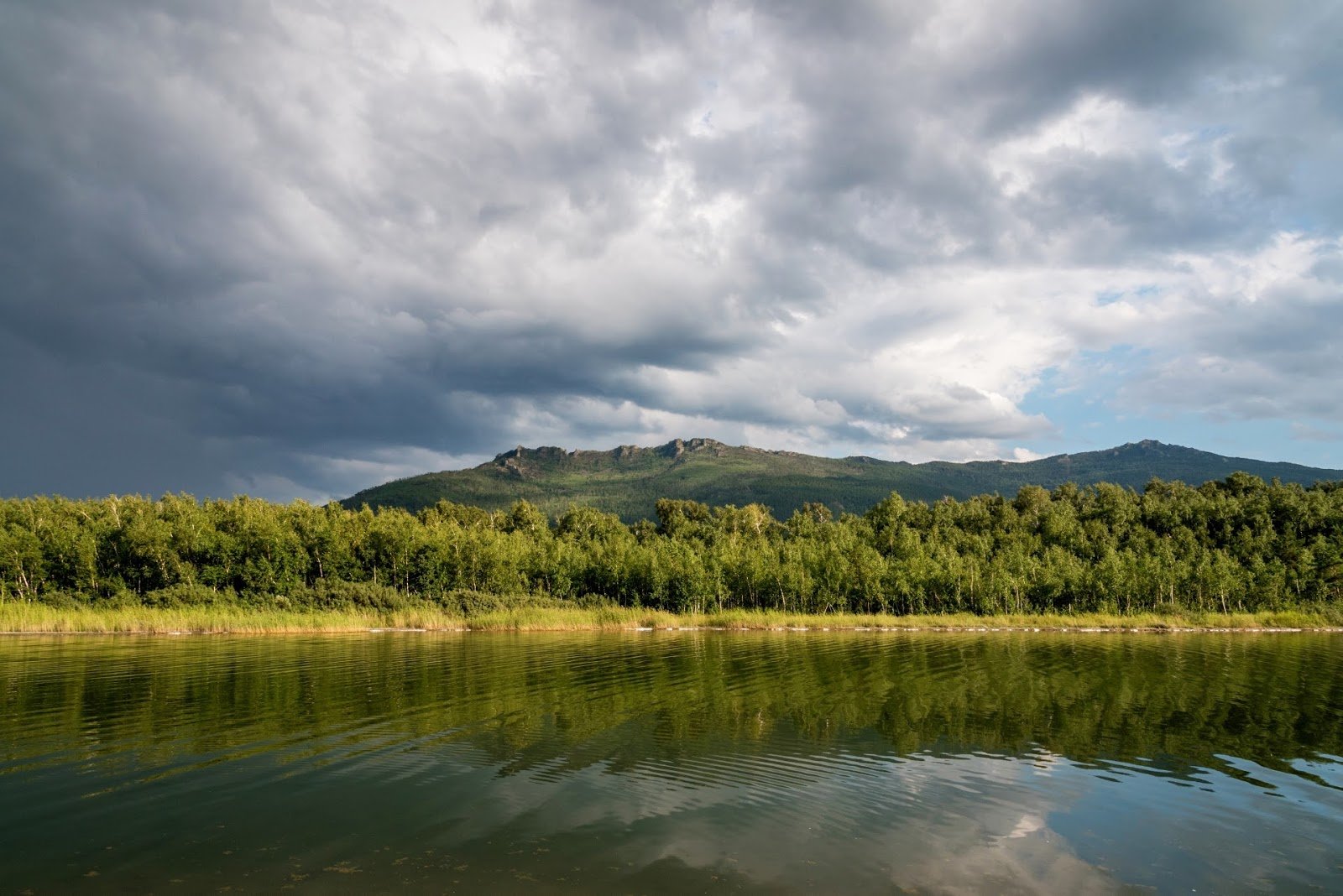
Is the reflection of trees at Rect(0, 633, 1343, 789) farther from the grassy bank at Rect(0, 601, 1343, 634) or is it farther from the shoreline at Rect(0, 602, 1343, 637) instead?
the grassy bank at Rect(0, 601, 1343, 634)

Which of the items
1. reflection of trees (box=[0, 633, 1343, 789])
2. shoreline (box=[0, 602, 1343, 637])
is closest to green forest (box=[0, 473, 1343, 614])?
shoreline (box=[0, 602, 1343, 637])

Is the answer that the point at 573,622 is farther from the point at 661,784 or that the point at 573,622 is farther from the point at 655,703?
the point at 661,784

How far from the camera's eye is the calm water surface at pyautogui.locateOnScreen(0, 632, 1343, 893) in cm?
1331

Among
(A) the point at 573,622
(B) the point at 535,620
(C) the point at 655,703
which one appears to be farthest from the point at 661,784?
(B) the point at 535,620

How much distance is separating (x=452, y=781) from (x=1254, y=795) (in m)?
20.5

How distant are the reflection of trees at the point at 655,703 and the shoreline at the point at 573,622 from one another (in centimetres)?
1871

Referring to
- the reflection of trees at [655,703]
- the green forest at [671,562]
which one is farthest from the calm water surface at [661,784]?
the green forest at [671,562]

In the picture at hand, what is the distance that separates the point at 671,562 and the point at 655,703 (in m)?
85.1

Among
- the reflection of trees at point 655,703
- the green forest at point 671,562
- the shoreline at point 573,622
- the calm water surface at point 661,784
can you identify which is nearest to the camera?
the calm water surface at point 661,784

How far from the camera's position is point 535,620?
88.7m

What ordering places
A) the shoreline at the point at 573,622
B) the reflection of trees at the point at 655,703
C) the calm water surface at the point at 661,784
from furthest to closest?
the shoreline at the point at 573,622
the reflection of trees at the point at 655,703
the calm water surface at the point at 661,784

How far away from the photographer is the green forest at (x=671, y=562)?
318 ft

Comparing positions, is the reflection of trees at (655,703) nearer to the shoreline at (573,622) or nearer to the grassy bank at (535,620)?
the shoreline at (573,622)

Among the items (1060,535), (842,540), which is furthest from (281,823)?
(1060,535)
